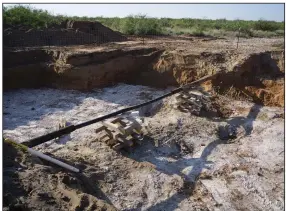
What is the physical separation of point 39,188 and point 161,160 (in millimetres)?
3235

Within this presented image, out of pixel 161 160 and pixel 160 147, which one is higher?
pixel 160 147

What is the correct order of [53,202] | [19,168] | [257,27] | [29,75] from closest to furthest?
[53,202] < [19,168] < [29,75] < [257,27]

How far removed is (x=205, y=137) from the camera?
27.2 feet

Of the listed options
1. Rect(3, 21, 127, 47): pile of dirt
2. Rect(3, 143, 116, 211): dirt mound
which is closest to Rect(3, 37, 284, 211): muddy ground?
Rect(3, 143, 116, 211): dirt mound

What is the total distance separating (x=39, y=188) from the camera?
4.69 metres

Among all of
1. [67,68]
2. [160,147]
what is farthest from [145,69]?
[160,147]

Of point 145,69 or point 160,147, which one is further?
point 145,69

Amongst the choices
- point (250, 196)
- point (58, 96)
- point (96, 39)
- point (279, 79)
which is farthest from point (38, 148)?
point (96, 39)

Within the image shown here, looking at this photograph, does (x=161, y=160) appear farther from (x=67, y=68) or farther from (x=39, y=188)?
(x=67, y=68)

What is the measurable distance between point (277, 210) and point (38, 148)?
16.9 feet

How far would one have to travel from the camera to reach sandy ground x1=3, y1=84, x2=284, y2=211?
566 centimetres

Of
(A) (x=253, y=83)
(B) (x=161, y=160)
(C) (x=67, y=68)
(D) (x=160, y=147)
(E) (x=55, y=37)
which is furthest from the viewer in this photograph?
(E) (x=55, y=37)

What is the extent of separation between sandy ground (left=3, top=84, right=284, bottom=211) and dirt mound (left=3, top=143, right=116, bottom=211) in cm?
2

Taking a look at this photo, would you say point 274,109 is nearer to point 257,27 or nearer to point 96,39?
point 96,39
